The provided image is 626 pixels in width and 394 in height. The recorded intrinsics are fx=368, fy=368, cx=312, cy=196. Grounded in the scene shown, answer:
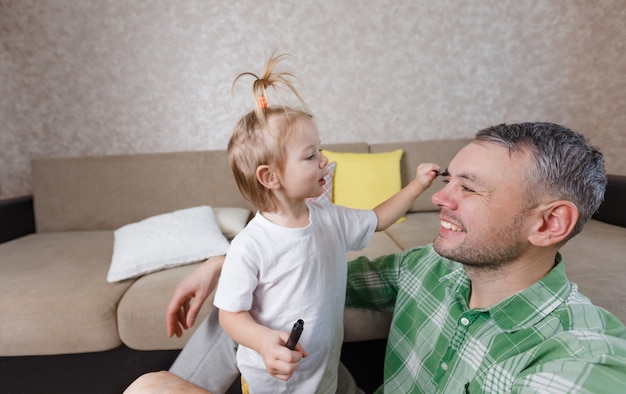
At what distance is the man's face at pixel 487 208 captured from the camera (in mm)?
779

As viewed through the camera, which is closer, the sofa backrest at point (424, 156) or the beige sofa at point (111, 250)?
the beige sofa at point (111, 250)

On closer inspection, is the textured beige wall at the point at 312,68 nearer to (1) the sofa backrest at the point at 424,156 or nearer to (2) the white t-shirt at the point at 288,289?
(1) the sofa backrest at the point at 424,156

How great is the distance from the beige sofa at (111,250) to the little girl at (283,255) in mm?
418

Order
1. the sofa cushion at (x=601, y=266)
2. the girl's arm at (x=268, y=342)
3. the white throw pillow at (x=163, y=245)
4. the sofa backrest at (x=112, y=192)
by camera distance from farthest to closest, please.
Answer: the sofa backrest at (x=112, y=192) < the white throw pillow at (x=163, y=245) < the sofa cushion at (x=601, y=266) < the girl's arm at (x=268, y=342)

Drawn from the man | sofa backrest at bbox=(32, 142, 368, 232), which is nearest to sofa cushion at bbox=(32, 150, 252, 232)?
sofa backrest at bbox=(32, 142, 368, 232)

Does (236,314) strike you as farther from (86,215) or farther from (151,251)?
(86,215)

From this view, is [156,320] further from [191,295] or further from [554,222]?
[554,222]

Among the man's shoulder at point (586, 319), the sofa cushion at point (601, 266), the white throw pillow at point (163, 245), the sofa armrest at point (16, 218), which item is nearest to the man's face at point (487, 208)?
the man's shoulder at point (586, 319)

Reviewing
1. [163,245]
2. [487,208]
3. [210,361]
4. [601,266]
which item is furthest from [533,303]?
[163,245]

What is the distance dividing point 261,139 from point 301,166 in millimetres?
124

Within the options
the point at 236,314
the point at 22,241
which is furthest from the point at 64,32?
the point at 236,314

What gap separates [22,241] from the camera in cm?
217

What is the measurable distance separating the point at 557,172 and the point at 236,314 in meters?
0.75

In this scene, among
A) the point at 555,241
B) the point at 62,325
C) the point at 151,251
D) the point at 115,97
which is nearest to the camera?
the point at 555,241
